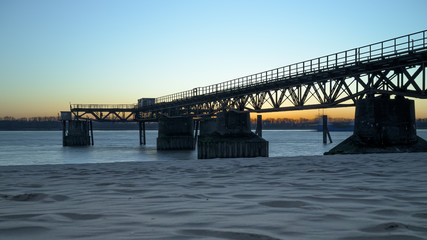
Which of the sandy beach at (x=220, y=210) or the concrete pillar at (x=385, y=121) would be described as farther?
the concrete pillar at (x=385, y=121)

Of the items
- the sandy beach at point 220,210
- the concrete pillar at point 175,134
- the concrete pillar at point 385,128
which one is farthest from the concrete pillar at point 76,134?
the sandy beach at point 220,210

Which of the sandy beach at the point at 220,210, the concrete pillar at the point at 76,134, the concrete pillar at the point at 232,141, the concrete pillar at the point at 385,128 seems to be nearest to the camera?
the sandy beach at the point at 220,210

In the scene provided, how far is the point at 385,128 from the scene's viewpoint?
84.1 ft

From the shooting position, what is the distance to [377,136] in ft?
83.6

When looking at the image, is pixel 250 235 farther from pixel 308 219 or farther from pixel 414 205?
pixel 414 205

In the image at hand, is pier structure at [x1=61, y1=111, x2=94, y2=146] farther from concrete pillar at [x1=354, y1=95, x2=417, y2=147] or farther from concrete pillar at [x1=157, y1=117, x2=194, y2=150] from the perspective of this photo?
concrete pillar at [x1=354, y1=95, x2=417, y2=147]

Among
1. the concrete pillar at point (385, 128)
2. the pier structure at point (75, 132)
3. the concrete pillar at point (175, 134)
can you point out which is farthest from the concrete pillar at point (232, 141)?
the pier structure at point (75, 132)

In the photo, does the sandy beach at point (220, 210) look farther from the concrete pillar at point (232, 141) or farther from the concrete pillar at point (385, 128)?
the concrete pillar at point (232, 141)

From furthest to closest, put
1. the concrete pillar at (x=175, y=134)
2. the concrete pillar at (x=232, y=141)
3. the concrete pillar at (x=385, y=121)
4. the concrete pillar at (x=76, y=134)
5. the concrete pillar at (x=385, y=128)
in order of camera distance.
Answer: the concrete pillar at (x=76, y=134)
the concrete pillar at (x=175, y=134)
the concrete pillar at (x=232, y=141)
the concrete pillar at (x=385, y=121)
the concrete pillar at (x=385, y=128)

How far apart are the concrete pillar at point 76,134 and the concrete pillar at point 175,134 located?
97.9ft

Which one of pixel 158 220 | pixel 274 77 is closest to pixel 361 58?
pixel 274 77

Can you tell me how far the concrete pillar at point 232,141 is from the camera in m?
41.0

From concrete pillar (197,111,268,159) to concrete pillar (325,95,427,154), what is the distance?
15.8 meters

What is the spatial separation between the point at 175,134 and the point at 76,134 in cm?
3352
